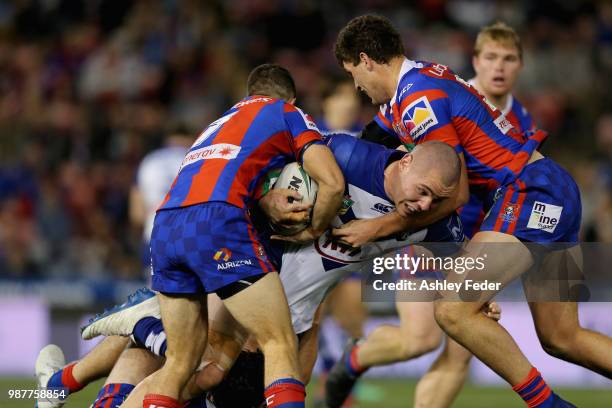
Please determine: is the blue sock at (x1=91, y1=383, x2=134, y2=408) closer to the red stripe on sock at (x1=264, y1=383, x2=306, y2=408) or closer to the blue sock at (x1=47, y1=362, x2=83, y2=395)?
the blue sock at (x1=47, y1=362, x2=83, y2=395)

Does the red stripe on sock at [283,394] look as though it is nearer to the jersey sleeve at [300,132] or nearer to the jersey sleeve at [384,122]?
the jersey sleeve at [300,132]

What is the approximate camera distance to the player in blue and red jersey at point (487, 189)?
5695 millimetres

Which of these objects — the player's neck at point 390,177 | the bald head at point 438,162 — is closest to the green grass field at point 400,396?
the player's neck at point 390,177

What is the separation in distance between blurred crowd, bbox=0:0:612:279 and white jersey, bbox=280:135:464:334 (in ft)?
21.6

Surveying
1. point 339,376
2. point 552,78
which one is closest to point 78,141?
point 552,78

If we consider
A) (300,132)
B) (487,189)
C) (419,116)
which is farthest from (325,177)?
(487,189)

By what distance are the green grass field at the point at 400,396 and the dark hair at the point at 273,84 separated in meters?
2.72

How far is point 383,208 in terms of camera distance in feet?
18.6

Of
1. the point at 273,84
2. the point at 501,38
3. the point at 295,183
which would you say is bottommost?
the point at 295,183

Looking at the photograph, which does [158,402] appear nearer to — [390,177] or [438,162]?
[390,177]

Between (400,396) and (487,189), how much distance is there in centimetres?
374

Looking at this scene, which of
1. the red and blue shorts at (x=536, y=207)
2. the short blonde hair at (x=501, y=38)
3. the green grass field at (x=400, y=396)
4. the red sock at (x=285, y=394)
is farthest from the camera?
the green grass field at (x=400, y=396)

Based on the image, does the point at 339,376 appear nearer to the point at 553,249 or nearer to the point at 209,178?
the point at 553,249

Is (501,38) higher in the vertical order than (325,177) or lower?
higher
